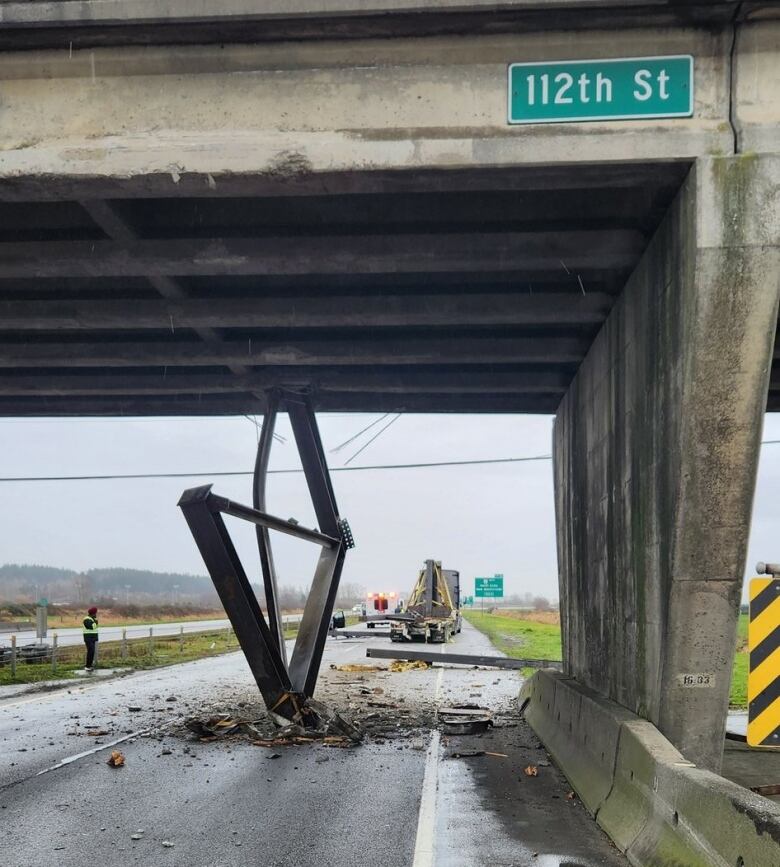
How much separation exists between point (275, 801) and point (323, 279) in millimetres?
5721

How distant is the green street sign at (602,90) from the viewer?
6.92m

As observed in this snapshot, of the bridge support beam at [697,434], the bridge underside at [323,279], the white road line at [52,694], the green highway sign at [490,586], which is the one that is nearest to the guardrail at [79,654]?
the white road line at [52,694]

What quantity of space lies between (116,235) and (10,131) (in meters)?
1.68

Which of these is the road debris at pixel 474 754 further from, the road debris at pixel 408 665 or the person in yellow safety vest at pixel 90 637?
the person in yellow safety vest at pixel 90 637

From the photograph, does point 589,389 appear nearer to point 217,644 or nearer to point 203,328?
point 203,328

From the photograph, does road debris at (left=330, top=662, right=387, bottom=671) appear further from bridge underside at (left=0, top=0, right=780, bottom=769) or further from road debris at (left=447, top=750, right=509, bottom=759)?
bridge underside at (left=0, top=0, right=780, bottom=769)

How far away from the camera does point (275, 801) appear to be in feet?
28.5

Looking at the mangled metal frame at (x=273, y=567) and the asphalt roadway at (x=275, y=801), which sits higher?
the mangled metal frame at (x=273, y=567)

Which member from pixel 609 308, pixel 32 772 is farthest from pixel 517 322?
pixel 32 772

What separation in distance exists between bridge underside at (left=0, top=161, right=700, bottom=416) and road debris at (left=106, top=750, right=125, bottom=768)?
5.21 metres

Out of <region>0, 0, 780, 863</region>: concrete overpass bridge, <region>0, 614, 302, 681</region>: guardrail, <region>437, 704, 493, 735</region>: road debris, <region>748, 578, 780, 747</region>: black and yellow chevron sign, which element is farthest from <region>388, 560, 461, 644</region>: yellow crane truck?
<region>748, 578, 780, 747</region>: black and yellow chevron sign

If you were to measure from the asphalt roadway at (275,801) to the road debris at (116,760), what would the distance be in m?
0.12

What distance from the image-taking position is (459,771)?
1035 centimetres

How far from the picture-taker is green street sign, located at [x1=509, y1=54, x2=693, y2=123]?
692 cm
